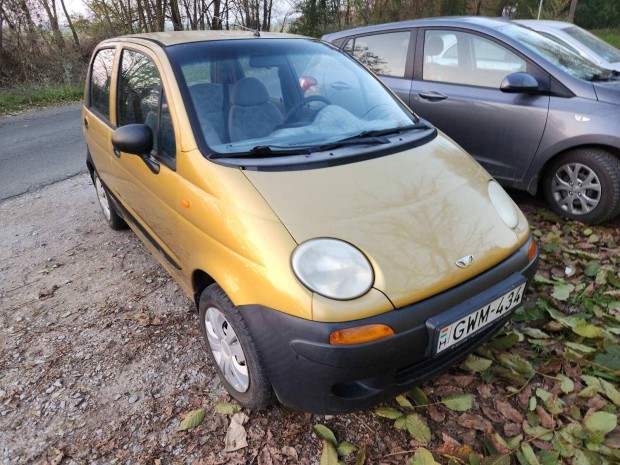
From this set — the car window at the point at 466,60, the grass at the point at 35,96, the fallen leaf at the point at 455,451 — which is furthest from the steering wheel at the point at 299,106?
the grass at the point at 35,96

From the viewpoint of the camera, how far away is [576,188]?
3422 millimetres

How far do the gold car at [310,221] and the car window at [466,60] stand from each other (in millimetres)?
1430

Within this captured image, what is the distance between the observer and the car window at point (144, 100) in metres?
2.35

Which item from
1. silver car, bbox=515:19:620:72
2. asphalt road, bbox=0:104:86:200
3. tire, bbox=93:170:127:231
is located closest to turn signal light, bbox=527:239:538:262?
tire, bbox=93:170:127:231

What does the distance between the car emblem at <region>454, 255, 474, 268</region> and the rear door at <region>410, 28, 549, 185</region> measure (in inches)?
85.7

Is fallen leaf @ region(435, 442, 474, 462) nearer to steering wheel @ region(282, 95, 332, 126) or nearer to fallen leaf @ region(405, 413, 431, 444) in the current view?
fallen leaf @ region(405, 413, 431, 444)

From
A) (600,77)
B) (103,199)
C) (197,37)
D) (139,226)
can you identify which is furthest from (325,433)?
(600,77)

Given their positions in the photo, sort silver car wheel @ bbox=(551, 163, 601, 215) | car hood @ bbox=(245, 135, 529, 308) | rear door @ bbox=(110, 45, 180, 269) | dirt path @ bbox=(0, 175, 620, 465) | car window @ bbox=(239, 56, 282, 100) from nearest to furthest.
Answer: car hood @ bbox=(245, 135, 529, 308)
dirt path @ bbox=(0, 175, 620, 465)
rear door @ bbox=(110, 45, 180, 269)
car window @ bbox=(239, 56, 282, 100)
silver car wheel @ bbox=(551, 163, 601, 215)

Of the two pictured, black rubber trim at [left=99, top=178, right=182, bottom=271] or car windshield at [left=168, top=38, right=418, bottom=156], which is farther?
black rubber trim at [left=99, top=178, right=182, bottom=271]

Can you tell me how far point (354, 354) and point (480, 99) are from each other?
9.67 ft

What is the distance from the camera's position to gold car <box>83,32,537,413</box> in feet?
5.37

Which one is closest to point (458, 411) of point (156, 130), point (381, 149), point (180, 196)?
point (381, 149)

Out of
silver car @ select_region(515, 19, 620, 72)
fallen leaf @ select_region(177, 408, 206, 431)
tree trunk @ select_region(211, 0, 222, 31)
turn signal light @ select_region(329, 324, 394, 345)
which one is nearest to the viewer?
turn signal light @ select_region(329, 324, 394, 345)

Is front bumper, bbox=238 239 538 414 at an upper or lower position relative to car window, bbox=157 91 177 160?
lower
